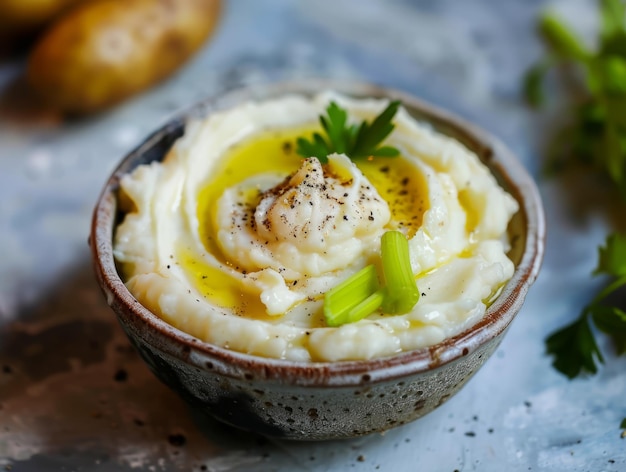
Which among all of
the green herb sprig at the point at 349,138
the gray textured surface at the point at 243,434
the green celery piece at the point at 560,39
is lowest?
the gray textured surface at the point at 243,434

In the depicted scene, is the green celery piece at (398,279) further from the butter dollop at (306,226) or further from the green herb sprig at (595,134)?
the green herb sprig at (595,134)

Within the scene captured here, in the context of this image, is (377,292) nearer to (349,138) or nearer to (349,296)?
(349,296)

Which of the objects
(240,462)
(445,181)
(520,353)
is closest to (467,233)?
(445,181)

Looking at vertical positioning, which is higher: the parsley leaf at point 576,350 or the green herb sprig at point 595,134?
the green herb sprig at point 595,134

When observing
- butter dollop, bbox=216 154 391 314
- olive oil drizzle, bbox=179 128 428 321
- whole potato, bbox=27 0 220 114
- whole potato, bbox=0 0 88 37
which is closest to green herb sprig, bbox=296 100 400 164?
olive oil drizzle, bbox=179 128 428 321

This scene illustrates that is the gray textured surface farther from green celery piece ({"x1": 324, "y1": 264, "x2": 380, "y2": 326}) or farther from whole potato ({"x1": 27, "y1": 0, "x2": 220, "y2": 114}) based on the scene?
green celery piece ({"x1": 324, "y1": 264, "x2": 380, "y2": 326})

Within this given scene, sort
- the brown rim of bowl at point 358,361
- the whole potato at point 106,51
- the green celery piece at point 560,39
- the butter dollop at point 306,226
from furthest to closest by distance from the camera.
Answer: the green celery piece at point 560,39 < the whole potato at point 106,51 < the butter dollop at point 306,226 < the brown rim of bowl at point 358,361

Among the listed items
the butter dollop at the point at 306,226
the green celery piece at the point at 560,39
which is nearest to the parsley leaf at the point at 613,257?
the butter dollop at the point at 306,226
